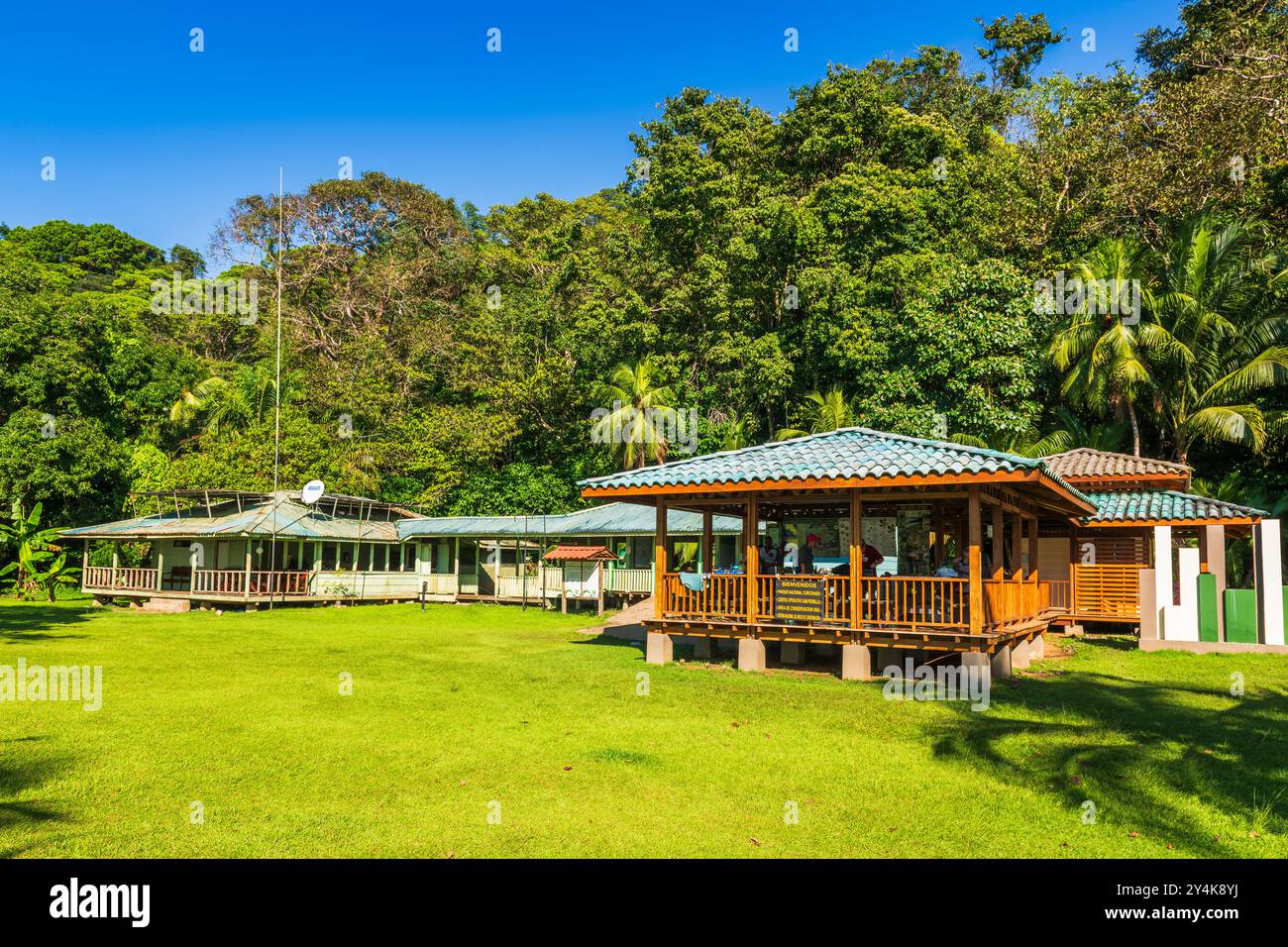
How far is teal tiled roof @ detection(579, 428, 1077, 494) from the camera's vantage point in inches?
469

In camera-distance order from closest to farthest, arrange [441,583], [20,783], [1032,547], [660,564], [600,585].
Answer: [20,783] < [660,564] < [1032,547] < [600,585] < [441,583]

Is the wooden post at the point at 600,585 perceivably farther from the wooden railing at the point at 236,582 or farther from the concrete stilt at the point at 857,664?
the concrete stilt at the point at 857,664

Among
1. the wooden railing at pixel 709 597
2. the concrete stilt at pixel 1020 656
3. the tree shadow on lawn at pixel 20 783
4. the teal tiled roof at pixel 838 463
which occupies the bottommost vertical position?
the concrete stilt at pixel 1020 656

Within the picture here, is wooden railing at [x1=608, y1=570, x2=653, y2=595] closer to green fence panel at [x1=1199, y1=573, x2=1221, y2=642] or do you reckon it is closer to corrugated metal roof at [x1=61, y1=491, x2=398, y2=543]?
corrugated metal roof at [x1=61, y1=491, x2=398, y2=543]

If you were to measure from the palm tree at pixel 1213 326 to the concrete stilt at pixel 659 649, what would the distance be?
1920 centimetres

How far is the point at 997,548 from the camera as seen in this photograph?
517 inches

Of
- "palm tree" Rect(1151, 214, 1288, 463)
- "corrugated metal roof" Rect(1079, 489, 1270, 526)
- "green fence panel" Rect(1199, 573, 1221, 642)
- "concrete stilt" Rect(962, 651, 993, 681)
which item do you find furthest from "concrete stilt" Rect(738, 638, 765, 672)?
"palm tree" Rect(1151, 214, 1288, 463)

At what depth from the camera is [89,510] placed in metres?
33.9

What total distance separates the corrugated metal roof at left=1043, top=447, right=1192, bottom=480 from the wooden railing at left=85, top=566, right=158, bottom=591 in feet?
93.2

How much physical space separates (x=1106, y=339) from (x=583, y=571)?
58.5 ft

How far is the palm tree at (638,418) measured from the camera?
32562mm

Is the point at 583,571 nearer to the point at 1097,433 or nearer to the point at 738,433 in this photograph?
the point at 738,433

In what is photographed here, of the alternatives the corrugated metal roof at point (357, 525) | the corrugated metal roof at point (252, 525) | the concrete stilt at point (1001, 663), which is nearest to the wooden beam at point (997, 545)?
the concrete stilt at point (1001, 663)

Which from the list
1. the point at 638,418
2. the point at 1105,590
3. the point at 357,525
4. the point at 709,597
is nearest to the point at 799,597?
the point at 709,597
